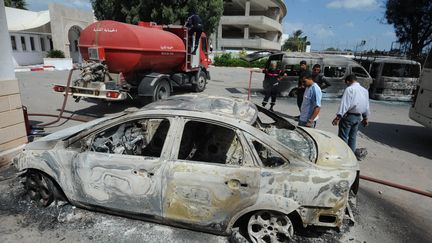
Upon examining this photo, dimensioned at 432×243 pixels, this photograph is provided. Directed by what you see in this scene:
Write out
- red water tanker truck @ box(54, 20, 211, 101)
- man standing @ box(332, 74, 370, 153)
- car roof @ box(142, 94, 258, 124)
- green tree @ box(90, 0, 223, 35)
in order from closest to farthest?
car roof @ box(142, 94, 258, 124), man standing @ box(332, 74, 370, 153), red water tanker truck @ box(54, 20, 211, 101), green tree @ box(90, 0, 223, 35)

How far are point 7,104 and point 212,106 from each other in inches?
152

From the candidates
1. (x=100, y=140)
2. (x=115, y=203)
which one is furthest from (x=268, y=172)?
(x=100, y=140)

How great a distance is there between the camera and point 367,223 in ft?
11.8

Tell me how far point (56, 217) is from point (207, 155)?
2.04 m

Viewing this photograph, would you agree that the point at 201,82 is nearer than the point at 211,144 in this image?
No

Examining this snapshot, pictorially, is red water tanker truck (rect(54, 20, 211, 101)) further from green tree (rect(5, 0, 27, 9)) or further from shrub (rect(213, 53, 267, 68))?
green tree (rect(5, 0, 27, 9))

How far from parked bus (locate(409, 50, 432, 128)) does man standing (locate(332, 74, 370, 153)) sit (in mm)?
2330

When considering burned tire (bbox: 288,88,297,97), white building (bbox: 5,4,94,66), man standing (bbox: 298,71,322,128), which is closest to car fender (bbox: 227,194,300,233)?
man standing (bbox: 298,71,322,128)

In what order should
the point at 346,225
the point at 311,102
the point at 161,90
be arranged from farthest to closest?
the point at 161,90 < the point at 311,102 < the point at 346,225

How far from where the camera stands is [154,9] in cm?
2027

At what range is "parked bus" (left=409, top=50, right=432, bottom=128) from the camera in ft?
20.9

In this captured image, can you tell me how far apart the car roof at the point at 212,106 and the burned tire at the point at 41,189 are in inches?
60.6

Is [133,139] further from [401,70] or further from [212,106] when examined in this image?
[401,70]

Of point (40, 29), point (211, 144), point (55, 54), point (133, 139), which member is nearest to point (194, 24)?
point (133, 139)
